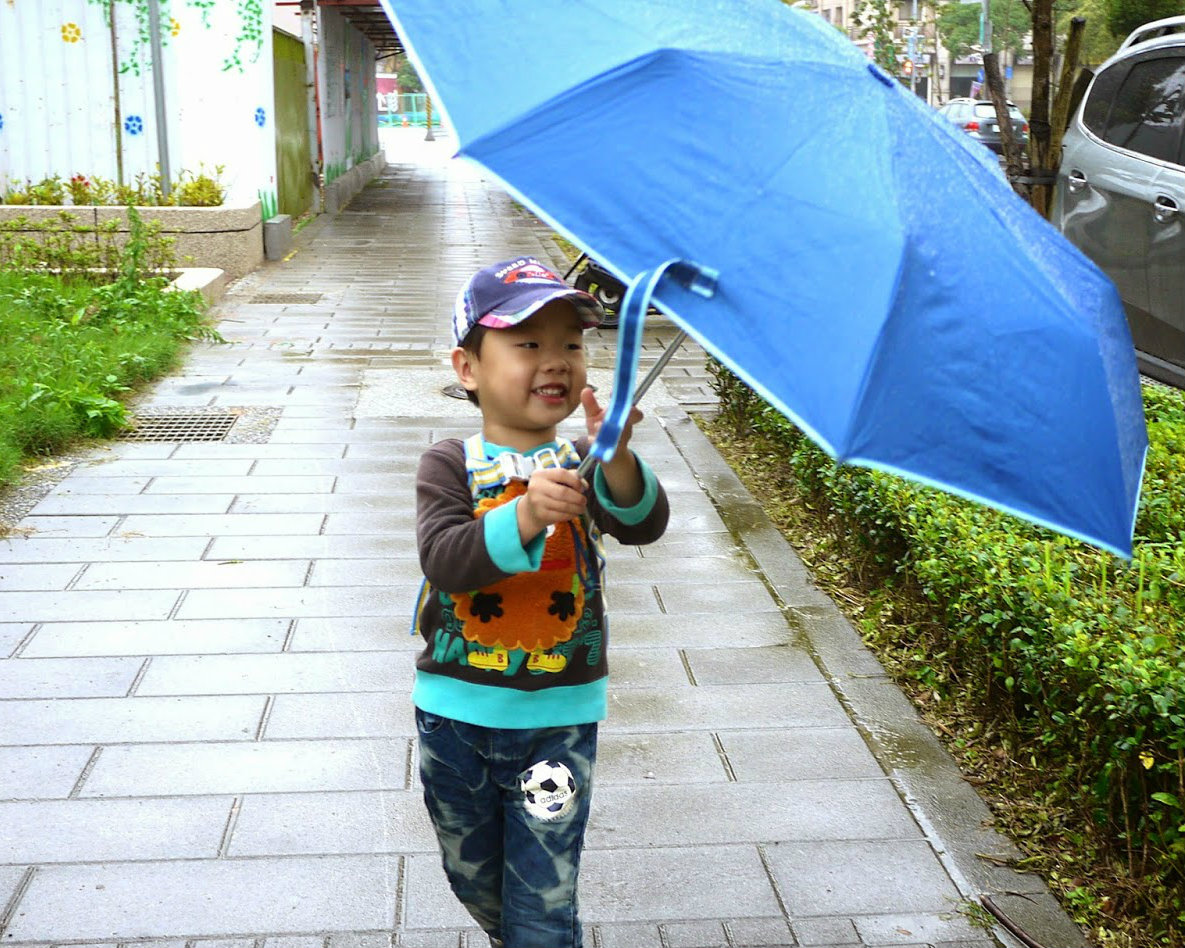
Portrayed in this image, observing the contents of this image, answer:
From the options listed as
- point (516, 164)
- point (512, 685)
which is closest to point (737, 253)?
point (516, 164)

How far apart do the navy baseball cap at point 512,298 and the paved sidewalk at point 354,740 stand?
1391mm

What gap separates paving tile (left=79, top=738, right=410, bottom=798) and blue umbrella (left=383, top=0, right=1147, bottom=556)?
2.13m

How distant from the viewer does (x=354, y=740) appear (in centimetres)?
377

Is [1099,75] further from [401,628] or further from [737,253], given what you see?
[737,253]

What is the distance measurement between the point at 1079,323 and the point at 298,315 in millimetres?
9349

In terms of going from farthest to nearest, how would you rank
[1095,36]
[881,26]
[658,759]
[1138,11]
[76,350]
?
[1095,36]
[1138,11]
[881,26]
[76,350]
[658,759]

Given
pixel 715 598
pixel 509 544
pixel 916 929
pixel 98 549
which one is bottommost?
pixel 916 929

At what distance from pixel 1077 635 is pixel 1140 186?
478 cm

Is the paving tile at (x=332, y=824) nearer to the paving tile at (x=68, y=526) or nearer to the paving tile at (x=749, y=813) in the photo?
the paving tile at (x=749, y=813)

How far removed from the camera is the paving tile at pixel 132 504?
5719 millimetres

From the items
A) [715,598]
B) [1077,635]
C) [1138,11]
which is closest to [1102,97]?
[715,598]

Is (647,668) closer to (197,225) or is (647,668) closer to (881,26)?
(881,26)

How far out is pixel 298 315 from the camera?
10.7 m

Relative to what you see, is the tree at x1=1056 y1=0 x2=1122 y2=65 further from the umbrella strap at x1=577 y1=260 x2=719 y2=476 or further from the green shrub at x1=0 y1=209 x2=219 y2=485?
the umbrella strap at x1=577 y1=260 x2=719 y2=476
